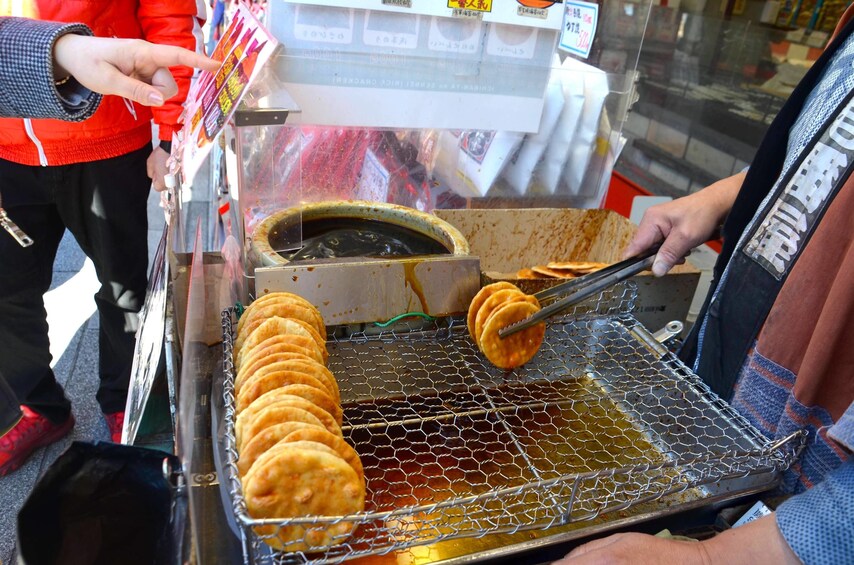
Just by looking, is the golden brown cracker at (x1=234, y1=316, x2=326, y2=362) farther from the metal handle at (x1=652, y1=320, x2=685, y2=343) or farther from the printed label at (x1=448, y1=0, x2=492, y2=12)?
the printed label at (x1=448, y1=0, x2=492, y2=12)

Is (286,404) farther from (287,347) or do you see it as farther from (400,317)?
(400,317)

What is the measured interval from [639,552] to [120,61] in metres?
1.66

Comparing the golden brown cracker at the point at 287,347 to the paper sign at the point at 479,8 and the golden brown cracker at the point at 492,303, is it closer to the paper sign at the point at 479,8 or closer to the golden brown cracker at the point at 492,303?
the golden brown cracker at the point at 492,303

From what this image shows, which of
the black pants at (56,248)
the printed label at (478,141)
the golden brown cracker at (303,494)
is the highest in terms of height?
the printed label at (478,141)

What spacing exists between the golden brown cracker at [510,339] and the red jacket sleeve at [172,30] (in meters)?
1.77

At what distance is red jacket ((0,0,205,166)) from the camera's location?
7.83 ft

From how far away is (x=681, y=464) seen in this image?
1.22 metres

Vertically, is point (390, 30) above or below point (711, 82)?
above

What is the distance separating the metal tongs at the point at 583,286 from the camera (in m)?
1.57

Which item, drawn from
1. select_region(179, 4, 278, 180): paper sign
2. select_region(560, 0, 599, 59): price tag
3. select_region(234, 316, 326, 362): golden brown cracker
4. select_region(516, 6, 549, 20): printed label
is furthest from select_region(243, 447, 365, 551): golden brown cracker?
select_region(560, 0, 599, 59): price tag

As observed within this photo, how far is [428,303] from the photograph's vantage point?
1742mm

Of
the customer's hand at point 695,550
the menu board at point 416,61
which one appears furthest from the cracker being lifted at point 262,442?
the menu board at point 416,61

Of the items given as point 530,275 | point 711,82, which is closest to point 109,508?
point 530,275

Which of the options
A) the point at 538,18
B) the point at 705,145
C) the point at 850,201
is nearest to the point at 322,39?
the point at 538,18
